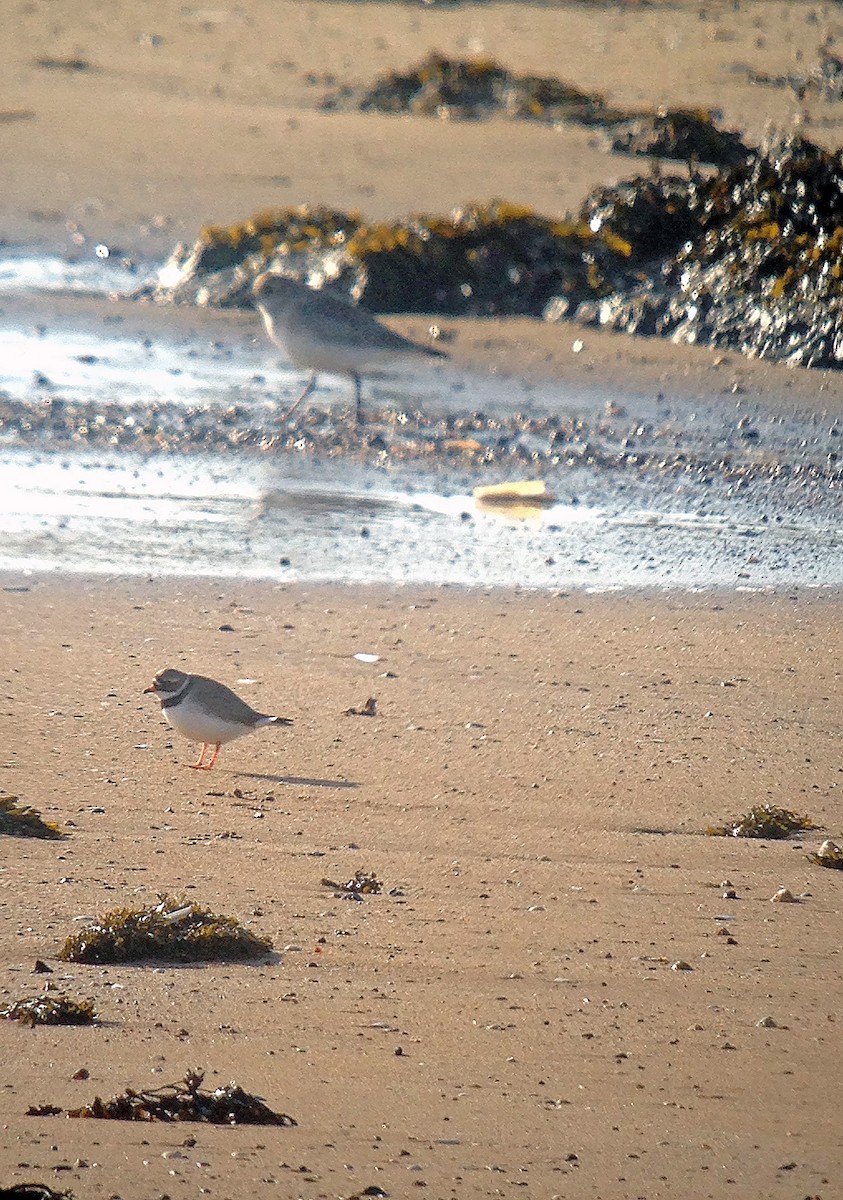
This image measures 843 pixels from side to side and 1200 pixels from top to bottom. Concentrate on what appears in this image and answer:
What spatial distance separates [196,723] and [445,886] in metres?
1.17

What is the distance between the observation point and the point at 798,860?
5395mm

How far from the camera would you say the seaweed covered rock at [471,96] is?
20797 mm

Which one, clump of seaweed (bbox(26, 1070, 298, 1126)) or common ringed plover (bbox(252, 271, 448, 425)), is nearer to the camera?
clump of seaweed (bbox(26, 1070, 298, 1126))

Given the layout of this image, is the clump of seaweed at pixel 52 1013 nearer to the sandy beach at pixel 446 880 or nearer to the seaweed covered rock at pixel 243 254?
the sandy beach at pixel 446 880

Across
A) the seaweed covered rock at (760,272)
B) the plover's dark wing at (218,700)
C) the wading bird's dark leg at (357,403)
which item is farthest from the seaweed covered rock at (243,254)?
the plover's dark wing at (218,700)

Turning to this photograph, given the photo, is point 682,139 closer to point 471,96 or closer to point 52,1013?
point 471,96

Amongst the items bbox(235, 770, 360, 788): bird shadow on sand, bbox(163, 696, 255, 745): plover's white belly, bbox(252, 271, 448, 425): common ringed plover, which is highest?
bbox(252, 271, 448, 425): common ringed plover

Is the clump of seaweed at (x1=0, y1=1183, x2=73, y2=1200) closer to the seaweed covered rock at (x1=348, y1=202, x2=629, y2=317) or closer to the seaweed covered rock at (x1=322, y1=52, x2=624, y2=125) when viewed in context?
the seaweed covered rock at (x1=348, y1=202, x2=629, y2=317)

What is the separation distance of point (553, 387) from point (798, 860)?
23.9ft

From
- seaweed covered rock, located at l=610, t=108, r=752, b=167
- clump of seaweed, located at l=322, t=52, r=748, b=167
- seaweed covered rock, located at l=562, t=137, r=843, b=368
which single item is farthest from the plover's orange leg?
clump of seaweed, located at l=322, t=52, r=748, b=167

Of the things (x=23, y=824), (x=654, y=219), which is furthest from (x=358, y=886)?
(x=654, y=219)

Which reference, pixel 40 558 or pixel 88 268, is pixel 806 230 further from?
pixel 40 558

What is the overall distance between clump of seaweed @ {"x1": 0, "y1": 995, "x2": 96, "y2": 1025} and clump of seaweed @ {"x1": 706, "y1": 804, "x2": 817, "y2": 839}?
2.19m

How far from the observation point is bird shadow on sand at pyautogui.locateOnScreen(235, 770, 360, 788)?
19.4 ft
